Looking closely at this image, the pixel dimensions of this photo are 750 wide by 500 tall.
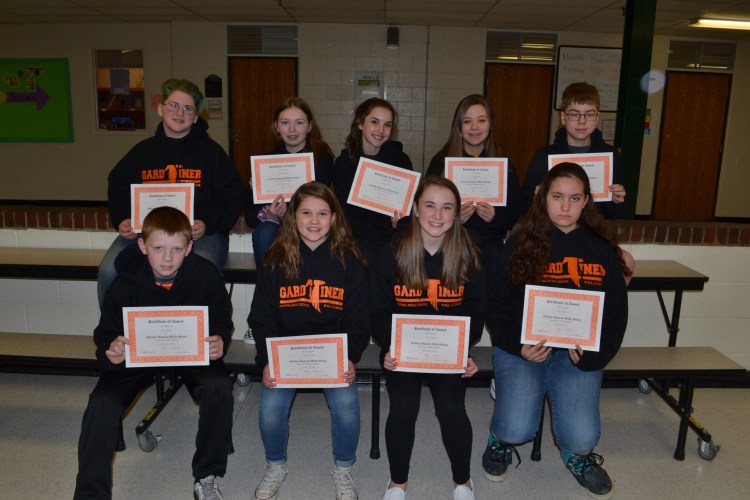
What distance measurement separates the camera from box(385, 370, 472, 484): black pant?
212 centimetres

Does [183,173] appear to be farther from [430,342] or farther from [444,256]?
[430,342]

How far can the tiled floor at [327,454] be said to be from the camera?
2.28 metres

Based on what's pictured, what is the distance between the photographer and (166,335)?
2.16 meters

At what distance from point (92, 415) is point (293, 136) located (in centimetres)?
148

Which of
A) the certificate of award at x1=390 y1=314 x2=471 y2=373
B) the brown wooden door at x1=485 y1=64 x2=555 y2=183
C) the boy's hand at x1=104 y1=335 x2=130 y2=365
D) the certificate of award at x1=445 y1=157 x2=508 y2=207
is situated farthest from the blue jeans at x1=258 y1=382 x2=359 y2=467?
the brown wooden door at x1=485 y1=64 x2=555 y2=183

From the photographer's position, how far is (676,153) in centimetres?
749

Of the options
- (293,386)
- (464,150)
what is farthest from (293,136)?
(293,386)

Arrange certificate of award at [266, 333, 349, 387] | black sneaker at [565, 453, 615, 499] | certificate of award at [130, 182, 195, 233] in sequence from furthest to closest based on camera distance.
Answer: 1. certificate of award at [130, 182, 195, 233]
2. black sneaker at [565, 453, 615, 499]
3. certificate of award at [266, 333, 349, 387]

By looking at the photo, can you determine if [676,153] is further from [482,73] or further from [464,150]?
[464,150]

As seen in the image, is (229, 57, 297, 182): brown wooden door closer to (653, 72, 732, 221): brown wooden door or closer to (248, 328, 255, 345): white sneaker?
(248, 328, 255, 345): white sneaker

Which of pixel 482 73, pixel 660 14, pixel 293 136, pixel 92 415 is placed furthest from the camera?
pixel 482 73

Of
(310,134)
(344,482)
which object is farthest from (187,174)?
(344,482)

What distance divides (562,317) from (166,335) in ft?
5.06

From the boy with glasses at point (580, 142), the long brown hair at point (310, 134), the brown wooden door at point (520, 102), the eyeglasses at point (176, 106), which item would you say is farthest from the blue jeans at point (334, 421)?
the brown wooden door at point (520, 102)
